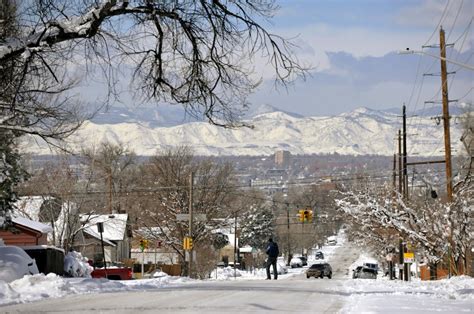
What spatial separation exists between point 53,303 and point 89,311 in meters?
2.15

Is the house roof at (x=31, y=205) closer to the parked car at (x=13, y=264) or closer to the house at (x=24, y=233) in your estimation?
the house at (x=24, y=233)

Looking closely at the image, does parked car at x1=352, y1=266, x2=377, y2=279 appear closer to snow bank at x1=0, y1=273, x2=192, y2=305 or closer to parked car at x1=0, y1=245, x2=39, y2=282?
snow bank at x1=0, y1=273, x2=192, y2=305

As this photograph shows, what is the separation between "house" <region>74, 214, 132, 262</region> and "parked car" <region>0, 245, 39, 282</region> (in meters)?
41.4

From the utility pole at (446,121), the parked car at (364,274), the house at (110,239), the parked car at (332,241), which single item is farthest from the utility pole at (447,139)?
the parked car at (332,241)

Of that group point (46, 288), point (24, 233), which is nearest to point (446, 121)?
point (24, 233)

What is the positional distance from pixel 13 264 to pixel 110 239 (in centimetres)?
5875

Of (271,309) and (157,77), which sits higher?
(157,77)

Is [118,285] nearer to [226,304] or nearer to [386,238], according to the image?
[226,304]

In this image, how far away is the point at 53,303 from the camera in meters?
16.6

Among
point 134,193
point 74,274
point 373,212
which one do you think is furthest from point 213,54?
point 134,193

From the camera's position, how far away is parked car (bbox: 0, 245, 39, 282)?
72.5 ft

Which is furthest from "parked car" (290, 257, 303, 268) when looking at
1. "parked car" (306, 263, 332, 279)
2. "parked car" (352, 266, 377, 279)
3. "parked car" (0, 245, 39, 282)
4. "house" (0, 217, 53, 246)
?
"parked car" (0, 245, 39, 282)

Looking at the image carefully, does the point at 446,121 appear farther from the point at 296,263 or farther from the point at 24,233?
the point at 296,263

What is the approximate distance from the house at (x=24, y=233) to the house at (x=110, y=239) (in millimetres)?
17827
